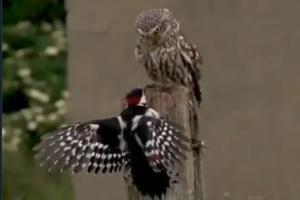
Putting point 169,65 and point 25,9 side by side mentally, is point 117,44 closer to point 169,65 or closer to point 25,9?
point 169,65

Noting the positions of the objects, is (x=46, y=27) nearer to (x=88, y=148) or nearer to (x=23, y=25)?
(x=23, y=25)

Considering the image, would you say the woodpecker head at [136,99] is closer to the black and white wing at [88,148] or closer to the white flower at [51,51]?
the black and white wing at [88,148]

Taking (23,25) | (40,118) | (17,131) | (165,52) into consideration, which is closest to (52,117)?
(40,118)

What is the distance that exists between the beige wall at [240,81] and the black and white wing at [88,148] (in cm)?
370

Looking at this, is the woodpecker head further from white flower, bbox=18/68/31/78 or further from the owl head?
white flower, bbox=18/68/31/78

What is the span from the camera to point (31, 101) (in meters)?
10.8

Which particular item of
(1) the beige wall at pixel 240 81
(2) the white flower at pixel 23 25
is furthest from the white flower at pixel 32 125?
(1) the beige wall at pixel 240 81

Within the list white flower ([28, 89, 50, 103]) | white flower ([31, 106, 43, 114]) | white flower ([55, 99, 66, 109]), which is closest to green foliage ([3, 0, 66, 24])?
white flower ([28, 89, 50, 103])

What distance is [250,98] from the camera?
27.9 ft

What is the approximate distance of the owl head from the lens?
640 centimetres

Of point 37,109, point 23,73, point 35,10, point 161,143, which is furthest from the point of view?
point 35,10

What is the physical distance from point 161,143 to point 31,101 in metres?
6.20

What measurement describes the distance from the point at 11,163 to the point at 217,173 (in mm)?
1788

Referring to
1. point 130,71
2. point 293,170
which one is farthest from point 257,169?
point 130,71
